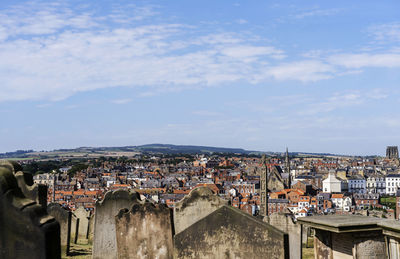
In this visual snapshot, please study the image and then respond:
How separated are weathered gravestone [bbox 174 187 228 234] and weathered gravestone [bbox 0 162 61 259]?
5999mm

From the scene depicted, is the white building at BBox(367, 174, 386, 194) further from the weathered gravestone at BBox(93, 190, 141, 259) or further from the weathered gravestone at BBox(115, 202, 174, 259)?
the weathered gravestone at BBox(115, 202, 174, 259)

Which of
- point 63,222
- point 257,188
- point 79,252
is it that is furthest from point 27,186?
point 257,188

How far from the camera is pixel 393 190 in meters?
173

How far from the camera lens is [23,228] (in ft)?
22.6

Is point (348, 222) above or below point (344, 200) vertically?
above

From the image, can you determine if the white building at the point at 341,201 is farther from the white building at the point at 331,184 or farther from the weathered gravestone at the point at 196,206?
the weathered gravestone at the point at 196,206

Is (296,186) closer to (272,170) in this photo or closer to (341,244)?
(272,170)

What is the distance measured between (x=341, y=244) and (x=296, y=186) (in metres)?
141

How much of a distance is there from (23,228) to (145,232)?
17.2 ft

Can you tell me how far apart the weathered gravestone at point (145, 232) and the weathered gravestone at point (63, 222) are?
22.7 ft

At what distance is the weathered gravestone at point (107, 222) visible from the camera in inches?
537

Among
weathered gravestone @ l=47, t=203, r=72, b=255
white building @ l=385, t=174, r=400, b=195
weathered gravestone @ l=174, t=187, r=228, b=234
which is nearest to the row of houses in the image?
white building @ l=385, t=174, r=400, b=195

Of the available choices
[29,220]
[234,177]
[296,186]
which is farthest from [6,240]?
[234,177]

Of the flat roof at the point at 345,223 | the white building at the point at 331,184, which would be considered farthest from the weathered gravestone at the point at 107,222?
the white building at the point at 331,184
